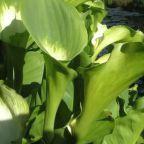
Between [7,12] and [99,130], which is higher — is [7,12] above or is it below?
above

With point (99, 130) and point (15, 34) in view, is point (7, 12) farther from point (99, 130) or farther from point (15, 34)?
point (99, 130)

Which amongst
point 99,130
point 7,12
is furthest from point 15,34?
point 99,130

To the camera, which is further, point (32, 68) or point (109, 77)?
point (32, 68)

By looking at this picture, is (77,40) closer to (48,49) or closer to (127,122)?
(48,49)

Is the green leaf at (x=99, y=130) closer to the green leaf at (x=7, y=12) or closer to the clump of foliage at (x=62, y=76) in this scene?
the clump of foliage at (x=62, y=76)

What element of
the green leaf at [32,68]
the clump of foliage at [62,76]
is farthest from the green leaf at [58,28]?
the green leaf at [32,68]
